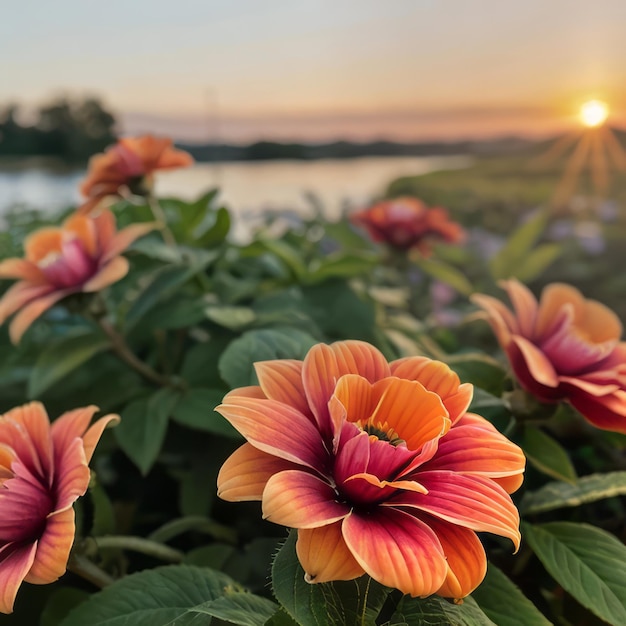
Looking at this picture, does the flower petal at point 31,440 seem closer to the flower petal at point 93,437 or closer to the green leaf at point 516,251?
the flower petal at point 93,437

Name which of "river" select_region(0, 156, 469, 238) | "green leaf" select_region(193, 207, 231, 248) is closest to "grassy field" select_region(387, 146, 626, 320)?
"river" select_region(0, 156, 469, 238)

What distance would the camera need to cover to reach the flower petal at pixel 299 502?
0.17 m

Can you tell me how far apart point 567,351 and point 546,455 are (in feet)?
0.18

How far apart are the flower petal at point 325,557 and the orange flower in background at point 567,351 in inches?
5.1

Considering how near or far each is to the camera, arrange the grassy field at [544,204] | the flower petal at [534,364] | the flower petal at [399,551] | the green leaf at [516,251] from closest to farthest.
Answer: the flower petal at [399,551]
the flower petal at [534,364]
the green leaf at [516,251]
the grassy field at [544,204]

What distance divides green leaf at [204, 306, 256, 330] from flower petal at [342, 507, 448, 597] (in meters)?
0.19

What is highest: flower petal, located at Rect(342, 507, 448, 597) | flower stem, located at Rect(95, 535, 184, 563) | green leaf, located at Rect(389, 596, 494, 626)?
flower petal, located at Rect(342, 507, 448, 597)

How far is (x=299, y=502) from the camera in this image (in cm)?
18

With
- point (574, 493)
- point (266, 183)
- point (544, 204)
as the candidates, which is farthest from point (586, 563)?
point (544, 204)

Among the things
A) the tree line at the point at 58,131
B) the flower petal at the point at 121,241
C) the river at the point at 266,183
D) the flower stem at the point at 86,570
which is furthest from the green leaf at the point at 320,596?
the tree line at the point at 58,131

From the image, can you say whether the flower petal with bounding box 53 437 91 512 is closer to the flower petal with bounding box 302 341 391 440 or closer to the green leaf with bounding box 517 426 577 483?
the flower petal with bounding box 302 341 391 440

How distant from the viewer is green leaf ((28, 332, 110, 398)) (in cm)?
37

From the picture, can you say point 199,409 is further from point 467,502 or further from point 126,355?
point 467,502

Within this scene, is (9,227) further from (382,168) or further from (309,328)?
(382,168)
